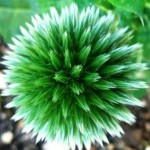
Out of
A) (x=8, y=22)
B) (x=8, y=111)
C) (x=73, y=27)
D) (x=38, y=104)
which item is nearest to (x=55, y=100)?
(x=38, y=104)

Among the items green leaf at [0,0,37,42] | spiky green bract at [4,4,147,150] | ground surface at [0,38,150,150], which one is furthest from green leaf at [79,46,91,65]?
ground surface at [0,38,150,150]

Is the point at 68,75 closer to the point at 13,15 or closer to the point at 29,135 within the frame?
the point at 13,15

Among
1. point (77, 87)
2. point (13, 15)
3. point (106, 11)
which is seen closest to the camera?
point (77, 87)

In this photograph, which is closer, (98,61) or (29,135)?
(98,61)

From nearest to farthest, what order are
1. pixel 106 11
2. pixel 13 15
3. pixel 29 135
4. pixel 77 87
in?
A: pixel 77 87 < pixel 106 11 < pixel 13 15 < pixel 29 135

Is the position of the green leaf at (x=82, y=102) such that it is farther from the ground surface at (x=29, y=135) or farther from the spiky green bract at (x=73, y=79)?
the ground surface at (x=29, y=135)

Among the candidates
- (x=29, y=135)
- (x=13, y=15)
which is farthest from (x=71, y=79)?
(x=29, y=135)
